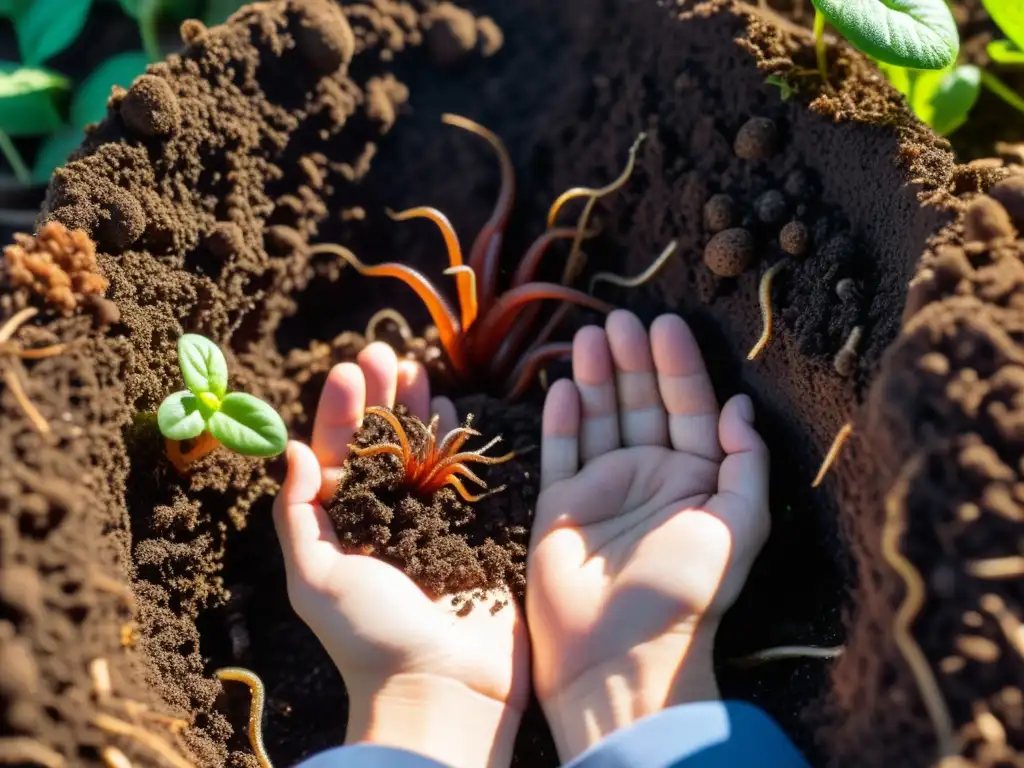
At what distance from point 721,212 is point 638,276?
225mm

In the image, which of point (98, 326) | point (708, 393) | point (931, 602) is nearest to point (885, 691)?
point (931, 602)

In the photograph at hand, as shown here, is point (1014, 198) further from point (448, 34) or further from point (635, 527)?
point (448, 34)

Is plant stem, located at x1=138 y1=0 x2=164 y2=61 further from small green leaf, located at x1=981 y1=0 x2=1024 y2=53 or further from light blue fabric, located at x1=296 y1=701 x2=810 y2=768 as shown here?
small green leaf, located at x1=981 y1=0 x2=1024 y2=53

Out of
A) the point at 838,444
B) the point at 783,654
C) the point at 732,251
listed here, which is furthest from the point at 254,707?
the point at 732,251

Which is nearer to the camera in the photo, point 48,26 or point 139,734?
point 139,734

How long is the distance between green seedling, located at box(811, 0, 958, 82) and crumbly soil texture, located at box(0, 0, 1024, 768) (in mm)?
97

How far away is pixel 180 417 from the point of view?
109 cm

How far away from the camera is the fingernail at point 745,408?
4.09 feet

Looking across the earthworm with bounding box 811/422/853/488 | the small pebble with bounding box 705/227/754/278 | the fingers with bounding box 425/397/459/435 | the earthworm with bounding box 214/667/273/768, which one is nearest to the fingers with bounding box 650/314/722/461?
the small pebble with bounding box 705/227/754/278

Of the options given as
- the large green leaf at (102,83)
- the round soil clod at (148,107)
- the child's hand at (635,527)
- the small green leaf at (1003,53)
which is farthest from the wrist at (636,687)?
the large green leaf at (102,83)

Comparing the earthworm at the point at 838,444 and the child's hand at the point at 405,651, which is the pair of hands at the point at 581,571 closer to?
the child's hand at the point at 405,651

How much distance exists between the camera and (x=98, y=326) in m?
1.05

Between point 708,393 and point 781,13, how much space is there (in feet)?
2.75

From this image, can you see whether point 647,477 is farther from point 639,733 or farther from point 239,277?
point 239,277
